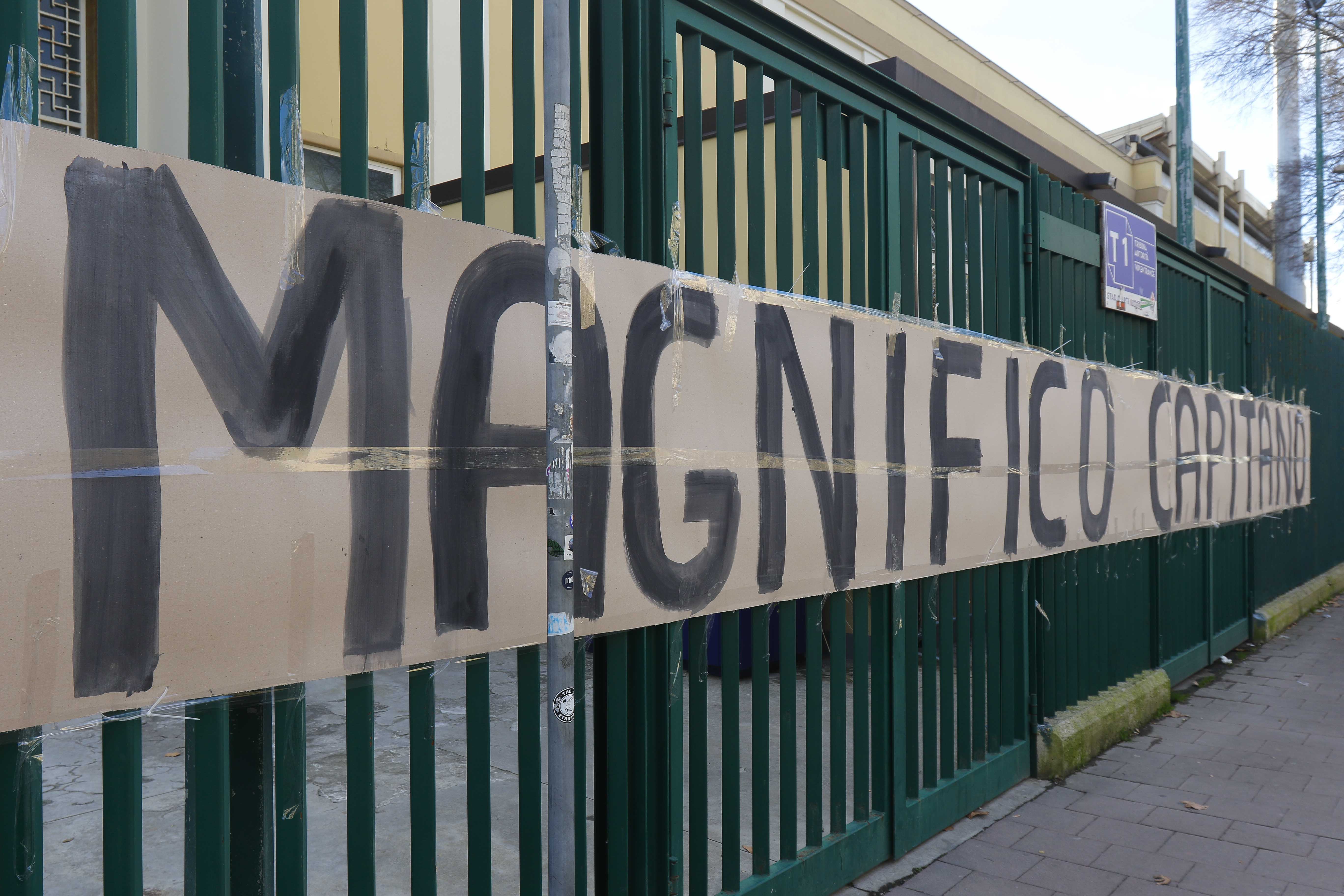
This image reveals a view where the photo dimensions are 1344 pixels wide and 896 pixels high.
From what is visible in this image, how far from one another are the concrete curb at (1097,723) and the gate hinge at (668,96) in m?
3.64

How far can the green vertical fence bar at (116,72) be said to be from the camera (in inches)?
63.0

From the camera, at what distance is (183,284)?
165 centimetres

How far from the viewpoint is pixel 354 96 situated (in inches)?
78.0

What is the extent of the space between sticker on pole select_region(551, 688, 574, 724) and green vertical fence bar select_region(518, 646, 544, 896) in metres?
0.66

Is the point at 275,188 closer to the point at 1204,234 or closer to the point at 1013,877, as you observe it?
the point at 1013,877

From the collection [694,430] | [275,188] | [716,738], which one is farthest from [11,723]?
[716,738]

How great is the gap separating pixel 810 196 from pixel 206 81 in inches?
83.7

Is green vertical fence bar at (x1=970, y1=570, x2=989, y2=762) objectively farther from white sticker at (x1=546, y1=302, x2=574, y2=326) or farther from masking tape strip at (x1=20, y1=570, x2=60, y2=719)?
masking tape strip at (x1=20, y1=570, x2=60, y2=719)

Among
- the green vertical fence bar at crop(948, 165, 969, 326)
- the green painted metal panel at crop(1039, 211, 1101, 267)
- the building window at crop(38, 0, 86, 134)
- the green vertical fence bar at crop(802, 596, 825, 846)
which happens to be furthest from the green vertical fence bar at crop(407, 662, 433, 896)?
the building window at crop(38, 0, 86, 134)

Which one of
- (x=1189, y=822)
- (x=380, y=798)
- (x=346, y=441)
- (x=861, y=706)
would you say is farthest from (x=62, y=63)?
(x=1189, y=822)

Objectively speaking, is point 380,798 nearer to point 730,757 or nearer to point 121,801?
point 730,757

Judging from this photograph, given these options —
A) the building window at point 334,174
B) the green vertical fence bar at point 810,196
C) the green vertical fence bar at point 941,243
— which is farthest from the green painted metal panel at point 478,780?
the building window at point 334,174

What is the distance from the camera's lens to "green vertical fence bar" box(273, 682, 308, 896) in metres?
1.79

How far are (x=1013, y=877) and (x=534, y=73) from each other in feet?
10.8
